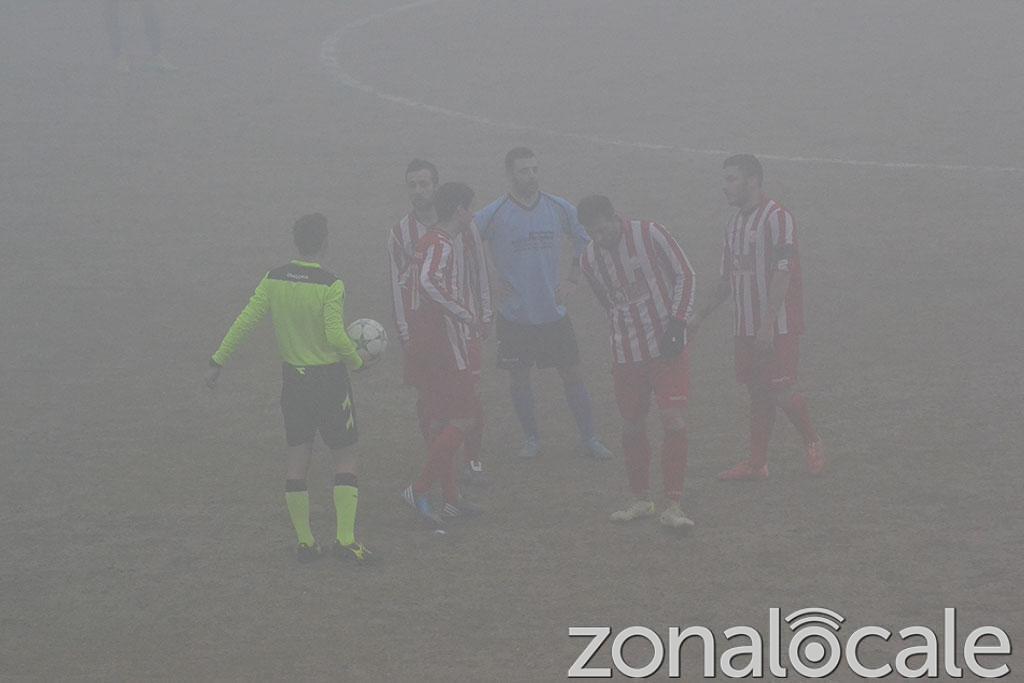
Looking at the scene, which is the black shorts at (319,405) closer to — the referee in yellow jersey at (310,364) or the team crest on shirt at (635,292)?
the referee in yellow jersey at (310,364)

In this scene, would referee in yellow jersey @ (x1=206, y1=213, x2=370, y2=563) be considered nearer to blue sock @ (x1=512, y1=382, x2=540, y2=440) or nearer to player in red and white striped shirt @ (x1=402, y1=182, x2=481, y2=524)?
player in red and white striped shirt @ (x1=402, y1=182, x2=481, y2=524)

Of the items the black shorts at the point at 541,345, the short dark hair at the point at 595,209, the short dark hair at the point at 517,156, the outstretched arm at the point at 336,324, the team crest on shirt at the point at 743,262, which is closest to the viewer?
the outstretched arm at the point at 336,324

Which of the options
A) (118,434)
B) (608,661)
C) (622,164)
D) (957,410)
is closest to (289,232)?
(622,164)

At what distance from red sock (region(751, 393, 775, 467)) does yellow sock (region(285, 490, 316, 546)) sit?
3086 mm

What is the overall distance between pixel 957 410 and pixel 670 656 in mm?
4618

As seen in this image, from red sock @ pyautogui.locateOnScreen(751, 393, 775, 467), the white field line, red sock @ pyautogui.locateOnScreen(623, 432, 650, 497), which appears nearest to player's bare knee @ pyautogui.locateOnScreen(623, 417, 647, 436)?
red sock @ pyautogui.locateOnScreen(623, 432, 650, 497)

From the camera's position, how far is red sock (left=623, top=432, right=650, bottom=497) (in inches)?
400

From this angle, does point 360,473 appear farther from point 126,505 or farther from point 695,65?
point 695,65

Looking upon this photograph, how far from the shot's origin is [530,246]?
1128 cm

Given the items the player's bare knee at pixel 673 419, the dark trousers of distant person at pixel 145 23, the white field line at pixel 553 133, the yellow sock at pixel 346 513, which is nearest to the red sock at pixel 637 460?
the player's bare knee at pixel 673 419

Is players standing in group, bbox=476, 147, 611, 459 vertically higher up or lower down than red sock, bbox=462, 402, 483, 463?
higher up

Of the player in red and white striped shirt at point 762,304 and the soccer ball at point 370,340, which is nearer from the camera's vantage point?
the soccer ball at point 370,340

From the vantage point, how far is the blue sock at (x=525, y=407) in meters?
11.6

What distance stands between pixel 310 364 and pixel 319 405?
264 mm
